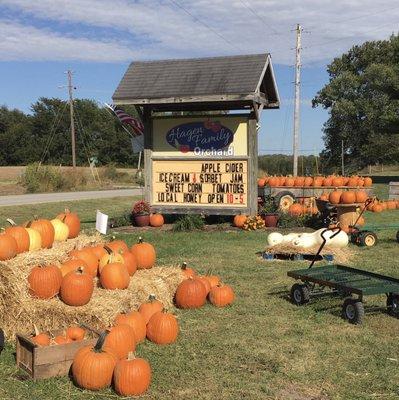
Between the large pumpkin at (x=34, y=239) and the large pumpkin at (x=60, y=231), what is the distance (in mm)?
598

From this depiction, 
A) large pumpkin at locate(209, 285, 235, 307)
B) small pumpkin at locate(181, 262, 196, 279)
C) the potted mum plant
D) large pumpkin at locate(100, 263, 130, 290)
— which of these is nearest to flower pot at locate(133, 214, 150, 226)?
the potted mum plant

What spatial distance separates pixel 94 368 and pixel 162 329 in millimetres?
1172

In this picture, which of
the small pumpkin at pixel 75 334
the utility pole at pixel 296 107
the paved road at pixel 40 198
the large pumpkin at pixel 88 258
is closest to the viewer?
the small pumpkin at pixel 75 334

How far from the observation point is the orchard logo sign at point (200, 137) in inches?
583

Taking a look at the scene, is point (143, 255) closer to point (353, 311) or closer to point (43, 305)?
point (43, 305)

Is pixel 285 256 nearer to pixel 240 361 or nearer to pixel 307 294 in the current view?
pixel 307 294

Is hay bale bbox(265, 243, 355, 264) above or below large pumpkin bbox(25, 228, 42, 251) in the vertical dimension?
below

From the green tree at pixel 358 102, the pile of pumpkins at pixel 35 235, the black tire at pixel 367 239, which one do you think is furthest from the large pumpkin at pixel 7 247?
the green tree at pixel 358 102

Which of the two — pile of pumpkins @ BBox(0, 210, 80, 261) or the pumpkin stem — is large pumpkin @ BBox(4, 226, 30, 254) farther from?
the pumpkin stem

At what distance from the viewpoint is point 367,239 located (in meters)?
11.7

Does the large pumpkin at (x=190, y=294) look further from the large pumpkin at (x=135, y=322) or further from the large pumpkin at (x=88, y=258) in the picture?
the large pumpkin at (x=135, y=322)

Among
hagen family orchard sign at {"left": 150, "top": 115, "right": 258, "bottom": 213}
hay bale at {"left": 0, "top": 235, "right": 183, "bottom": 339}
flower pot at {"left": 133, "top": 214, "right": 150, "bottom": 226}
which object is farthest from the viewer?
flower pot at {"left": 133, "top": 214, "right": 150, "bottom": 226}

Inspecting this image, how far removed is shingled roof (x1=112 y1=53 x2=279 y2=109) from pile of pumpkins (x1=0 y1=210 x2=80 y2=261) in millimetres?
7135

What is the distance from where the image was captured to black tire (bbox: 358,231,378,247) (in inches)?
459
